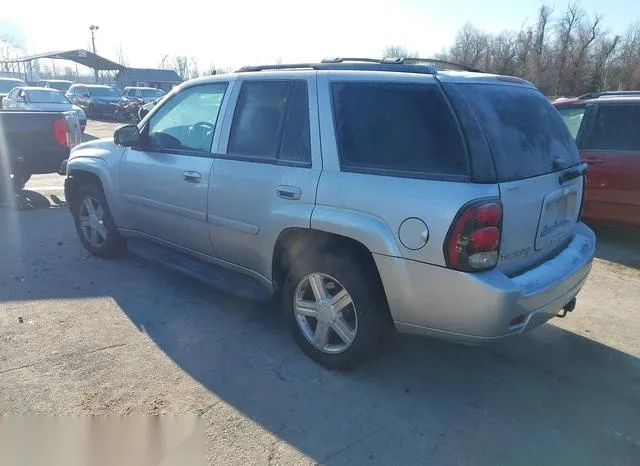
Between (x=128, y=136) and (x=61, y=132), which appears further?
(x=61, y=132)

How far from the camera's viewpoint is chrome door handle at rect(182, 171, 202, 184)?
13.3ft

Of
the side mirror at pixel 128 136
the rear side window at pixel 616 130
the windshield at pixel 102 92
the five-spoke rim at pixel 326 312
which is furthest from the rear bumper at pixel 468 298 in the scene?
the windshield at pixel 102 92

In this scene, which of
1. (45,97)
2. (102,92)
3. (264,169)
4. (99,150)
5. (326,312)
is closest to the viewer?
(326,312)

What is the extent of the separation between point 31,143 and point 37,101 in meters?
11.4

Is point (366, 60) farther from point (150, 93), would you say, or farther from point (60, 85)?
point (60, 85)

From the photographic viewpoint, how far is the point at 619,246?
21.1ft

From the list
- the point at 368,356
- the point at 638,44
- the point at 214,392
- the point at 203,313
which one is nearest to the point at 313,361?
the point at 368,356

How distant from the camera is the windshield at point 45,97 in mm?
17862

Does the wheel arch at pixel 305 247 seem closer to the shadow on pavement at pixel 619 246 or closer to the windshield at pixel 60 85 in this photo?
the shadow on pavement at pixel 619 246

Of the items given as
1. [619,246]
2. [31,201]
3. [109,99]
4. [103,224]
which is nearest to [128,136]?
[103,224]

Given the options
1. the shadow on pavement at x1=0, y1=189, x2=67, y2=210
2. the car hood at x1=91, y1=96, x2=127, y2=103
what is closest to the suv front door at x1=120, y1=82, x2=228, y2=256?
the shadow on pavement at x1=0, y1=189, x2=67, y2=210

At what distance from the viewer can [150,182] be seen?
179 inches

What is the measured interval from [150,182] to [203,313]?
1.28 metres

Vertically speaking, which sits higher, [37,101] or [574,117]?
[574,117]
